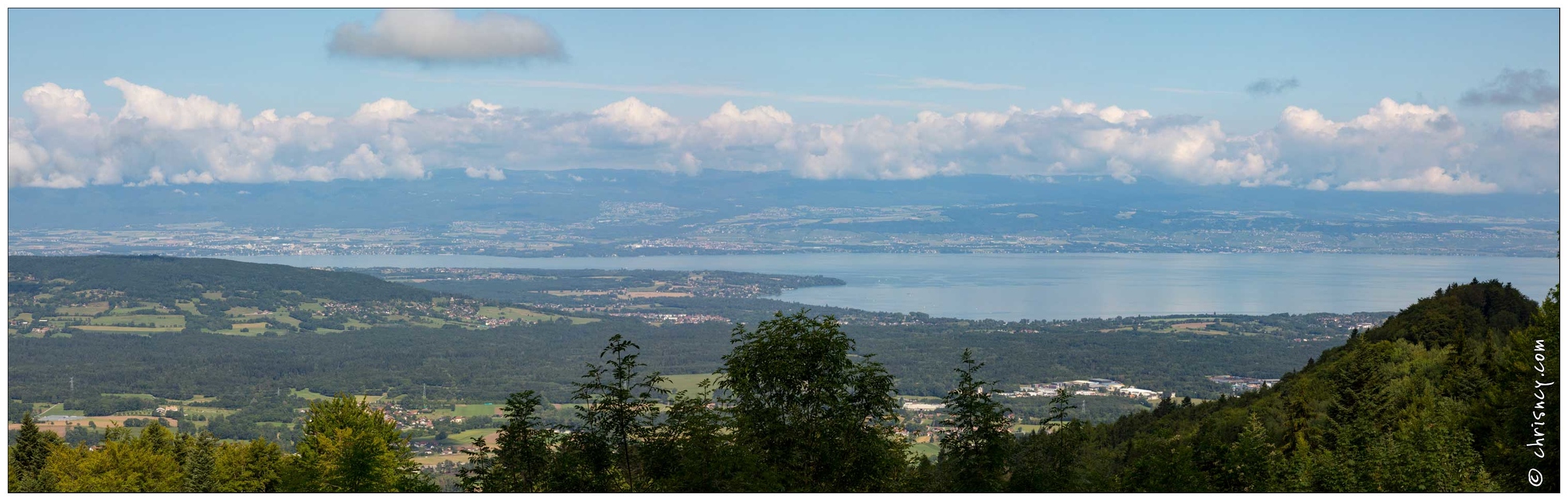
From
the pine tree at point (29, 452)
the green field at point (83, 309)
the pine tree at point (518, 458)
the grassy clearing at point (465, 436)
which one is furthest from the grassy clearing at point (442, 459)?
the green field at point (83, 309)

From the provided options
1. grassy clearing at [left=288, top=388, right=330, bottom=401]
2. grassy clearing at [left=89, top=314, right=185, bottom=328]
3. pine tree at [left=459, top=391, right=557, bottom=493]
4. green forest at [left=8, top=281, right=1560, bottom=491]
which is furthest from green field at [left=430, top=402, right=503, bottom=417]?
grassy clearing at [left=89, top=314, right=185, bottom=328]

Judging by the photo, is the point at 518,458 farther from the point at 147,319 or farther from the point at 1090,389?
the point at 147,319

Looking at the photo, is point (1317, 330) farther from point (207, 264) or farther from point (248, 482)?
point (207, 264)

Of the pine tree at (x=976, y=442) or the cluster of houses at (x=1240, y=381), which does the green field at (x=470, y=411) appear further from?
the pine tree at (x=976, y=442)

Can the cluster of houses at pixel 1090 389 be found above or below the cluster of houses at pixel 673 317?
below

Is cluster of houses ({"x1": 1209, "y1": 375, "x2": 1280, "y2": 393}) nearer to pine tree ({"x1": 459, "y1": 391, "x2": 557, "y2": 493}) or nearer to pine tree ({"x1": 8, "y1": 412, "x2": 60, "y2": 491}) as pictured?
pine tree ({"x1": 459, "y1": 391, "x2": 557, "y2": 493})

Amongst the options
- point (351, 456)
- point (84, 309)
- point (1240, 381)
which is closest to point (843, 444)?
point (351, 456)
